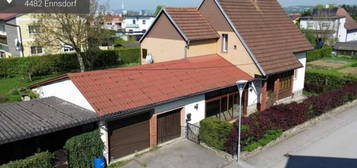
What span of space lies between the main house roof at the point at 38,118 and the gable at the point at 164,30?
1012 cm

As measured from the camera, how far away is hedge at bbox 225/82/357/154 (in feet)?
51.1

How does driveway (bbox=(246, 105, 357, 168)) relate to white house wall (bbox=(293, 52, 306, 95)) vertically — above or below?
below

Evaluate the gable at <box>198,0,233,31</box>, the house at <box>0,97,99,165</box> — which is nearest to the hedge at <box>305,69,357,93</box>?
the gable at <box>198,0,233,31</box>

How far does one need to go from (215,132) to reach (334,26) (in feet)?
178

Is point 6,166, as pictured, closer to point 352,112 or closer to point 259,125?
point 259,125

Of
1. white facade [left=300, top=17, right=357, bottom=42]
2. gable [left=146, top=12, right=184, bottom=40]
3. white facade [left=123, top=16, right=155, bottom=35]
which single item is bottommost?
gable [left=146, top=12, right=184, bottom=40]

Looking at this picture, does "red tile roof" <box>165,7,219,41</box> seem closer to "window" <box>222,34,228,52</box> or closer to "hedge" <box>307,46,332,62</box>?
"window" <box>222,34,228,52</box>

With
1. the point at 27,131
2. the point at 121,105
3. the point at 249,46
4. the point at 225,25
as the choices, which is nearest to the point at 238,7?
the point at 225,25

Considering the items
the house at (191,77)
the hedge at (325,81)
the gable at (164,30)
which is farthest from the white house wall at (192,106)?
the hedge at (325,81)

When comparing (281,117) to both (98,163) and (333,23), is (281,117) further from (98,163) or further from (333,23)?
(333,23)

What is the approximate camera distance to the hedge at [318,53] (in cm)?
4668

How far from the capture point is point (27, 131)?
11656mm

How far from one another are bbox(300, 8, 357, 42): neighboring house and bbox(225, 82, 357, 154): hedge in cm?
4041

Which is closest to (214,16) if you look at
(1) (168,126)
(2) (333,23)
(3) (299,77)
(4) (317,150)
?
(3) (299,77)
